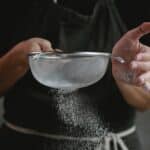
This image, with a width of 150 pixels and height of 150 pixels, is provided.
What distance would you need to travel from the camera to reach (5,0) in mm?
875

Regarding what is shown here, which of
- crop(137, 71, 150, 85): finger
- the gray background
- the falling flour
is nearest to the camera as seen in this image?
crop(137, 71, 150, 85): finger

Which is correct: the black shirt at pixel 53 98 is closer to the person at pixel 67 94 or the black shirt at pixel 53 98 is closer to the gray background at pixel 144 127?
the person at pixel 67 94

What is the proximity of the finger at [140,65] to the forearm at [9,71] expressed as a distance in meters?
0.22

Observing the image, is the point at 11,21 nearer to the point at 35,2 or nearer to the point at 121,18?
the point at 35,2

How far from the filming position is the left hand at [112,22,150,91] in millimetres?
709

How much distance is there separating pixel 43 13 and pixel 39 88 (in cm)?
14

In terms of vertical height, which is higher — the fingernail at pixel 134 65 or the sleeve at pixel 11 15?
the fingernail at pixel 134 65

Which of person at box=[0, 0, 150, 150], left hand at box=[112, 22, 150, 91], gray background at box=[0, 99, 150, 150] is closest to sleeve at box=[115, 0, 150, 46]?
person at box=[0, 0, 150, 150]

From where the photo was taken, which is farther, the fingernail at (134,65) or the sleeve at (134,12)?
the sleeve at (134,12)

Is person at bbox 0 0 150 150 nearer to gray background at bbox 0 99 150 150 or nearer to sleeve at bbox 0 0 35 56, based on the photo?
sleeve at bbox 0 0 35 56

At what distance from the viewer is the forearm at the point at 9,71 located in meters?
0.82

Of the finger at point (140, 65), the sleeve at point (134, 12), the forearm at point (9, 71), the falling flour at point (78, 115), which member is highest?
the finger at point (140, 65)

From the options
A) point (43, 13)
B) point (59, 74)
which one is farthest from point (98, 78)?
point (43, 13)

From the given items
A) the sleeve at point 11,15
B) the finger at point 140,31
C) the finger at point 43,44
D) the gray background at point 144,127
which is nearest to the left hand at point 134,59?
the finger at point 140,31
